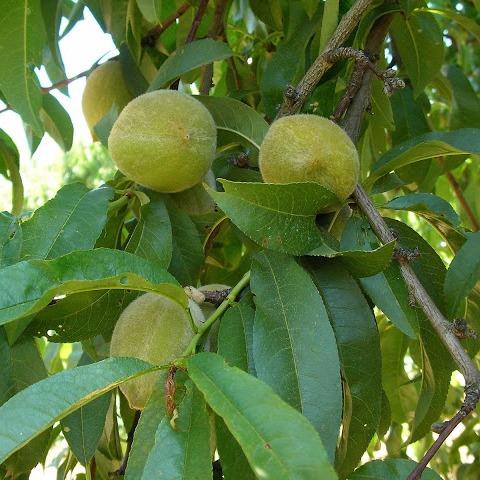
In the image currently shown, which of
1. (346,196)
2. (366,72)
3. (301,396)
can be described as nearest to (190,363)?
(301,396)

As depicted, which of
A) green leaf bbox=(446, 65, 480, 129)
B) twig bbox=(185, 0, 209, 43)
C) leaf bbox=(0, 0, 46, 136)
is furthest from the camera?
green leaf bbox=(446, 65, 480, 129)

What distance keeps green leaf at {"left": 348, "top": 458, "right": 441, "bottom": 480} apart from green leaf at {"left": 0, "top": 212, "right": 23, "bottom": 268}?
1.95 ft

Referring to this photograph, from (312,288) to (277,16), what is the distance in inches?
42.4

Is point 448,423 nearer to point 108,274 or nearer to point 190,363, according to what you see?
point 190,363

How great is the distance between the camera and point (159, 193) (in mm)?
1381

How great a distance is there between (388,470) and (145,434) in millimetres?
330

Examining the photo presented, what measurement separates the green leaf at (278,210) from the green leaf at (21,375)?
407 millimetres

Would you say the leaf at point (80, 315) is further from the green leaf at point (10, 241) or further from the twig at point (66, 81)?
the twig at point (66, 81)

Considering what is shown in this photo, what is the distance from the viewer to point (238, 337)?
101 cm

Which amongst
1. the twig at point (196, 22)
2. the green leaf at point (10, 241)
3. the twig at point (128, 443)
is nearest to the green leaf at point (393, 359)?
the twig at point (128, 443)

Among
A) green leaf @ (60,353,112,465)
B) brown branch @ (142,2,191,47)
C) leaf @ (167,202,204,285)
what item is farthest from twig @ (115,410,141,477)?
brown branch @ (142,2,191,47)

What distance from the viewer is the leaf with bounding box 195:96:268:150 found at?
1.40 meters

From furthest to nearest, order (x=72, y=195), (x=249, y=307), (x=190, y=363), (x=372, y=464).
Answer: (x=72, y=195)
(x=249, y=307)
(x=372, y=464)
(x=190, y=363)

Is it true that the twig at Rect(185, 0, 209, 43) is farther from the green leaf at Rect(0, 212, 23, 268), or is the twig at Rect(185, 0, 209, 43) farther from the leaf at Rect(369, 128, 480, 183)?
the green leaf at Rect(0, 212, 23, 268)
